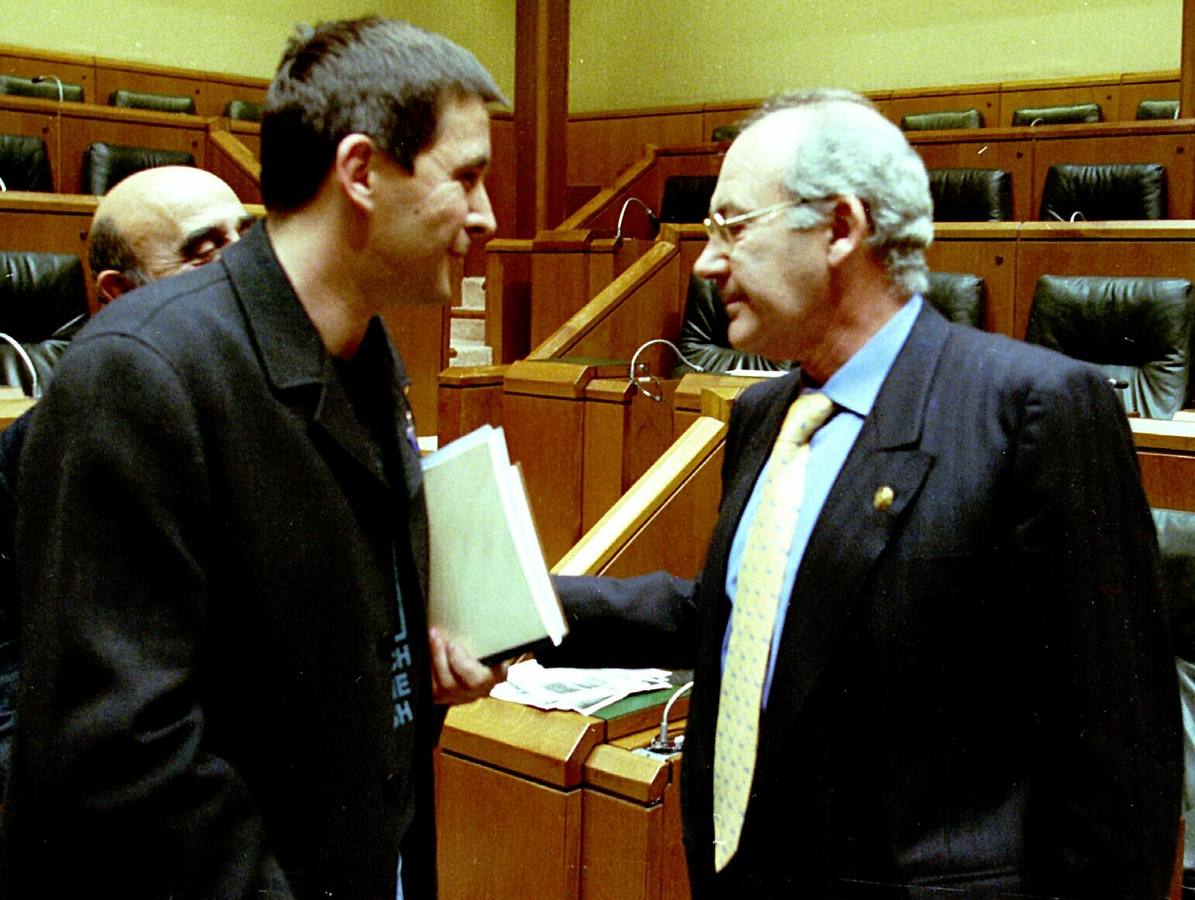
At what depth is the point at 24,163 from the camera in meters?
3.83

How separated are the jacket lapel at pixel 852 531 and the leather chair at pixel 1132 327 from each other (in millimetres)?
2145

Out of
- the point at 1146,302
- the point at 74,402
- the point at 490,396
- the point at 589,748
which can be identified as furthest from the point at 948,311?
the point at 74,402

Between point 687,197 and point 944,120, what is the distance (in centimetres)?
122

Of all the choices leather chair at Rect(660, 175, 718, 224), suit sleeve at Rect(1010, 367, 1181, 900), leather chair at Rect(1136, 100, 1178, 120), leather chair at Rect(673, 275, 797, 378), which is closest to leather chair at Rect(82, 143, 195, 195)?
leather chair at Rect(660, 175, 718, 224)

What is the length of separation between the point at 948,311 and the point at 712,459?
1176 mm

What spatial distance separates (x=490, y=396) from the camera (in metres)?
2.82

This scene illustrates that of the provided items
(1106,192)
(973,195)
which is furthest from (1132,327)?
(973,195)

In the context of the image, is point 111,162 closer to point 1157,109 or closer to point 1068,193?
point 1068,193

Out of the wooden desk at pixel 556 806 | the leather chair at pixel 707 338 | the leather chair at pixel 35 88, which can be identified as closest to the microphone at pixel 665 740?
the wooden desk at pixel 556 806

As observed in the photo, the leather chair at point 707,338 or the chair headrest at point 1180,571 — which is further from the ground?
the leather chair at point 707,338

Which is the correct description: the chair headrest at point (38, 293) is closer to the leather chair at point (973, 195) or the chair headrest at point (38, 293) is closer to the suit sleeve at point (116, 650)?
the leather chair at point (973, 195)

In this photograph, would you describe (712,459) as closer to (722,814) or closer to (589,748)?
(589,748)

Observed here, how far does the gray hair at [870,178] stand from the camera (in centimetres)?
83

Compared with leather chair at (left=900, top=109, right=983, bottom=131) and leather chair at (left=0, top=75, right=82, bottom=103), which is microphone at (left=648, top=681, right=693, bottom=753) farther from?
leather chair at (left=0, top=75, right=82, bottom=103)
